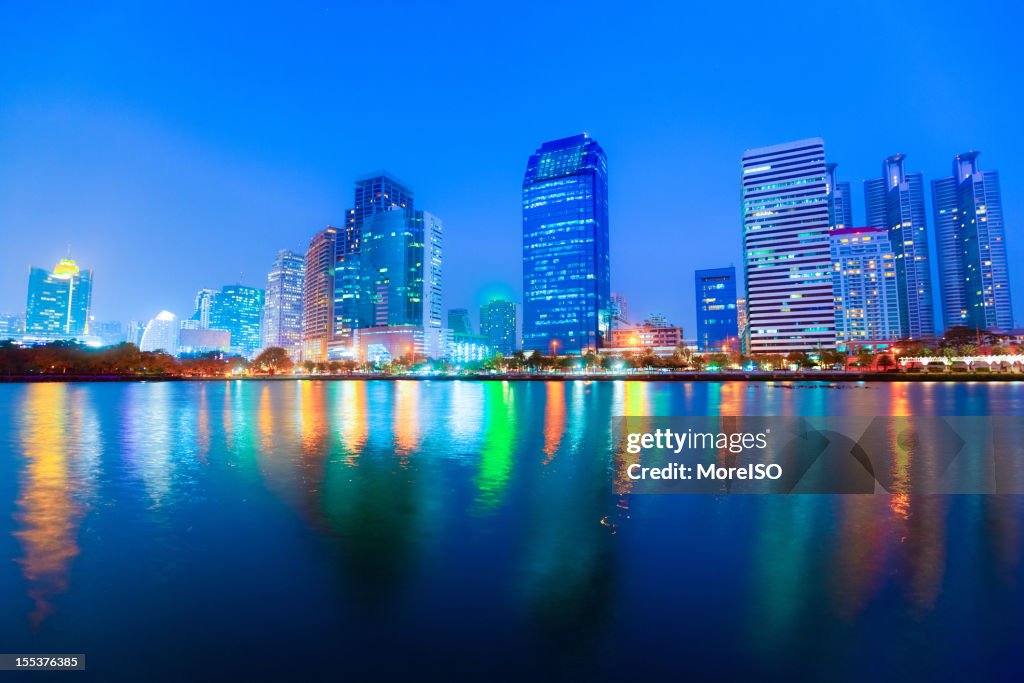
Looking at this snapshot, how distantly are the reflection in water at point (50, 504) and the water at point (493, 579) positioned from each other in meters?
0.09

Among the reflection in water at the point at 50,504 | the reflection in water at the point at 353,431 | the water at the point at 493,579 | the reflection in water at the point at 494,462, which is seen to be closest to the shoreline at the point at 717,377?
the reflection in water at the point at 353,431

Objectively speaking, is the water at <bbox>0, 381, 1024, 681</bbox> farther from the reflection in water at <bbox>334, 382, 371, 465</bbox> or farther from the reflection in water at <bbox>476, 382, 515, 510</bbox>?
the reflection in water at <bbox>334, 382, 371, 465</bbox>

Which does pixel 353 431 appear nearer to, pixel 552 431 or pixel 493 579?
pixel 552 431

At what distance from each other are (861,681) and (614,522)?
7.19 meters

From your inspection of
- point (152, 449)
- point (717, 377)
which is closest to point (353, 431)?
point (152, 449)

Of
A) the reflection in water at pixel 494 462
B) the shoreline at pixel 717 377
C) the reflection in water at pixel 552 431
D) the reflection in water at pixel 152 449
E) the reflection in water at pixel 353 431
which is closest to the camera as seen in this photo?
the reflection in water at pixel 494 462

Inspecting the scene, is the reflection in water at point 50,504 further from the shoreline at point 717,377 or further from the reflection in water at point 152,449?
the shoreline at point 717,377

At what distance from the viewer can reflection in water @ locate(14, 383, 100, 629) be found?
10.1 meters

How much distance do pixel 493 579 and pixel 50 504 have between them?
14.7 metres

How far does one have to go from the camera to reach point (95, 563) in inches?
433

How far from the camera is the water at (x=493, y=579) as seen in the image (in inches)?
290

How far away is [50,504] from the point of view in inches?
622

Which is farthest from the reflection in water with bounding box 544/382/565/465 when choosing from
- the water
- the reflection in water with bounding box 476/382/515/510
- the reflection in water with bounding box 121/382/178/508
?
the reflection in water with bounding box 121/382/178/508

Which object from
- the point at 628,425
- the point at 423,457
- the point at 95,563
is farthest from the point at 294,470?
the point at 628,425
